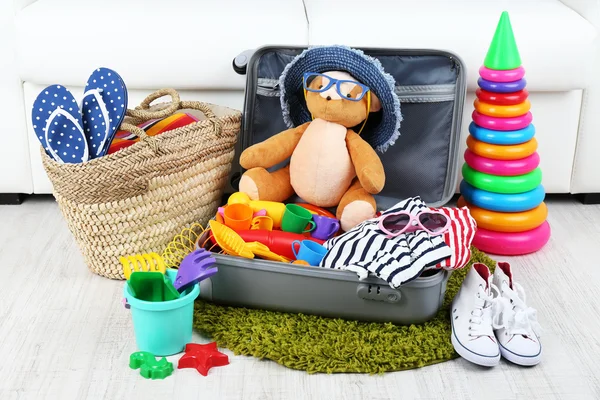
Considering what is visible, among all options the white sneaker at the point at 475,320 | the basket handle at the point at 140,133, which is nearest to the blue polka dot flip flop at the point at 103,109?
the basket handle at the point at 140,133

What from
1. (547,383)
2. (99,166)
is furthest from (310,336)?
(99,166)

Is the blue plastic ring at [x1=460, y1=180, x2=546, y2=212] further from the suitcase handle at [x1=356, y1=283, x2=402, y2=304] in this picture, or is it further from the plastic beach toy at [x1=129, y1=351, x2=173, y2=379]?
the plastic beach toy at [x1=129, y1=351, x2=173, y2=379]

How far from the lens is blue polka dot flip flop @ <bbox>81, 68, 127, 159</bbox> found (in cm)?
151

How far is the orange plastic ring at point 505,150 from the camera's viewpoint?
1.70 metres

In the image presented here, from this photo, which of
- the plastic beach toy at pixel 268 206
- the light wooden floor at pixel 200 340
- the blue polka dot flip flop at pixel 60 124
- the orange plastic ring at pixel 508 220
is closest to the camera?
the light wooden floor at pixel 200 340

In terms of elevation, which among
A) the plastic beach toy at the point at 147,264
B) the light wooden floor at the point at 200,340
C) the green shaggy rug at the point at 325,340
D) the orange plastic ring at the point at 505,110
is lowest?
the light wooden floor at the point at 200,340

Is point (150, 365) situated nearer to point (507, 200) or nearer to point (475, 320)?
point (475, 320)

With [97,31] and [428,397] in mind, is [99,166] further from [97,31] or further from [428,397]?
[428,397]

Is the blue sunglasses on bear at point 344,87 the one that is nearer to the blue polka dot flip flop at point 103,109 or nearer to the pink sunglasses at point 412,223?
the pink sunglasses at point 412,223

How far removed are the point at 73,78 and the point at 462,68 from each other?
91 centimetres

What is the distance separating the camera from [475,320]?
137 centimetres

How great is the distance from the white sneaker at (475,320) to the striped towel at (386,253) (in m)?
0.10

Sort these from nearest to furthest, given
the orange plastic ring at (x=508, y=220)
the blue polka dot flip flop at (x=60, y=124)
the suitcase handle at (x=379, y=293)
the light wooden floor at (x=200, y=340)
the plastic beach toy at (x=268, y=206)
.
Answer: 1. the light wooden floor at (x=200, y=340)
2. the suitcase handle at (x=379, y=293)
3. the blue polka dot flip flop at (x=60, y=124)
4. the plastic beach toy at (x=268, y=206)
5. the orange plastic ring at (x=508, y=220)

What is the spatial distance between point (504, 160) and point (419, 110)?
0.73ft
